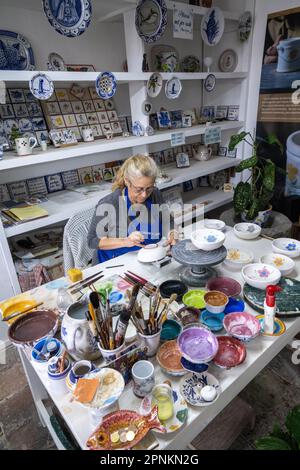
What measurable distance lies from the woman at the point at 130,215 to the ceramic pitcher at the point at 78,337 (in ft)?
2.04

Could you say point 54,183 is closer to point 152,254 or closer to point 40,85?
point 40,85

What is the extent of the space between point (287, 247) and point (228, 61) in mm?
2262

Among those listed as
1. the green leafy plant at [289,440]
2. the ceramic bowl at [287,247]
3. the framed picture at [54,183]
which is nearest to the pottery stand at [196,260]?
the ceramic bowl at [287,247]

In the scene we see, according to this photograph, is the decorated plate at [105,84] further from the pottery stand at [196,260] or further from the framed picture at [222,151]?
the framed picture at [222,151]

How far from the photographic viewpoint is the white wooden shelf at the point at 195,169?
7.86 feet

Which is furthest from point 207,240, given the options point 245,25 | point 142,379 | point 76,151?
point 245,25

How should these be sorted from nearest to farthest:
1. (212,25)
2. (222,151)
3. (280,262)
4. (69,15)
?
(280,262) → (69,15) → (212,25) → (222,151)

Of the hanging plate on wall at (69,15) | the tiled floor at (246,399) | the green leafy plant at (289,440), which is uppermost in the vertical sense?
the hanging plate on wall at (69,15)

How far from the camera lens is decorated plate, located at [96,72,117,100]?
1.76 m

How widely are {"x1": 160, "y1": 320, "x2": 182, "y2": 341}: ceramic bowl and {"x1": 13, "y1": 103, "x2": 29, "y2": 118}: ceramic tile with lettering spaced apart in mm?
1679

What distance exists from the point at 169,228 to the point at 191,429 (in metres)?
1.16

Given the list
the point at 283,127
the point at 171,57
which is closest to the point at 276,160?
the point at 283,127

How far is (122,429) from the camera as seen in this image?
0.66m
